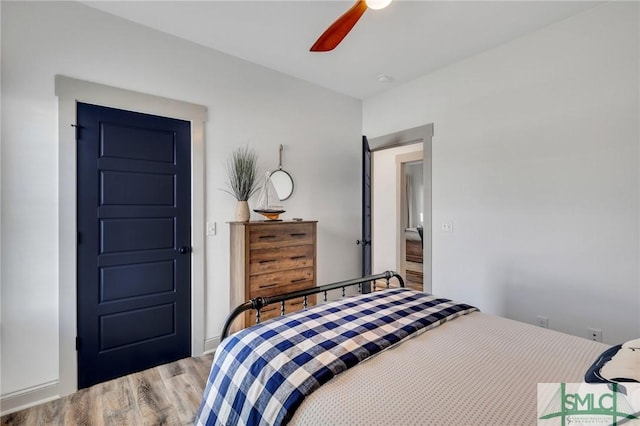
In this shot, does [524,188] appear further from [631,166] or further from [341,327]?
[341,327]

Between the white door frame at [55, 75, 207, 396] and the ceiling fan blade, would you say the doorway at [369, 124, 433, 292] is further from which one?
the white door frame at [55, 75, 207, 396]

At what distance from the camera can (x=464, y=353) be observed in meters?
1.28

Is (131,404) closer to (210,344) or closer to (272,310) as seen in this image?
(210,344)

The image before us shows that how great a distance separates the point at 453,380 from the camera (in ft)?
3.54

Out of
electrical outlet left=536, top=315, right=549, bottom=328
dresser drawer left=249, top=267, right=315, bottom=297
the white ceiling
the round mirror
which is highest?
the white ceiling

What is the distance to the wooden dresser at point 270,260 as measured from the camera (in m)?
2.57

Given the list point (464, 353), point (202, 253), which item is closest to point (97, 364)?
point (202, 253)

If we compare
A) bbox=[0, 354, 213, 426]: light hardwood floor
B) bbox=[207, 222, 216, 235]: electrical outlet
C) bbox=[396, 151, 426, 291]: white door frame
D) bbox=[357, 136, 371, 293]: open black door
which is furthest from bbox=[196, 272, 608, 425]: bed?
bbox=[396, 151, 426, 291]: white door frame

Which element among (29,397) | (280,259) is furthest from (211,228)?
(29,397)

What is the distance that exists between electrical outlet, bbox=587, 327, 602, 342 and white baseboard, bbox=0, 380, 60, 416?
3.75 m

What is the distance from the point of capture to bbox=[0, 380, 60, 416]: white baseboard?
1.90 metres

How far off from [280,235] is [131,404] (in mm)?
1556

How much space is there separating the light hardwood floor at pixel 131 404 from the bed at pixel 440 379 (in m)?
0.85

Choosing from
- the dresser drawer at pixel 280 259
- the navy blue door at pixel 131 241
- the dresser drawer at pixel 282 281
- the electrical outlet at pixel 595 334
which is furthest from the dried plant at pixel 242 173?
the electrical outlet at pixel 595 334
